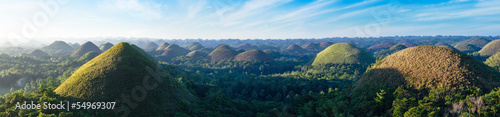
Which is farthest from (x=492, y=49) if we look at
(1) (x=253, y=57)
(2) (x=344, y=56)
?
(1) (x=253, y=57)

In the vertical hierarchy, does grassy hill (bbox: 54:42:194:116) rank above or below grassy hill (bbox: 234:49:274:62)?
above

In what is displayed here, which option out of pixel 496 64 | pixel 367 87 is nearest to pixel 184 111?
pixel 367 87

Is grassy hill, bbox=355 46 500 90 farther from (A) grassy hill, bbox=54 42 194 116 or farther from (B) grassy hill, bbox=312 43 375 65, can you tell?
(B) grassy hill, bbox=312 43 375 65

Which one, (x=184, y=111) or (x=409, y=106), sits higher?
(x=409, y=106)

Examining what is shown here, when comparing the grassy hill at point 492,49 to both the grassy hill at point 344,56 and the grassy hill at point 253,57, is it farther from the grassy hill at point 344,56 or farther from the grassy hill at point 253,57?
the grassy hill at point 253,57

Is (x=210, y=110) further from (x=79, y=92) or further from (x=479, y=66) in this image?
(x=479, y=66)

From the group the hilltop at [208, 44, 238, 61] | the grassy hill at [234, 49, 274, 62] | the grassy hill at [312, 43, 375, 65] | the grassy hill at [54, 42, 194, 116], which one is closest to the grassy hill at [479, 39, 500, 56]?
the grassy hill at [312, 43, 375, 65]

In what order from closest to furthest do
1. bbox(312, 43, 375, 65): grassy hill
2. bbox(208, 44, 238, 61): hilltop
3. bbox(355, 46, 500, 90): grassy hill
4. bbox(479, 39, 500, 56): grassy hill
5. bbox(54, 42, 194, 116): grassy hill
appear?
bbox(355, 46, 500, 90): grassy hill
bbox(54, 42, 194, 116): grassy hill
bbox(312, 43, 375, 65): grassy hill
bbox(479, 39, 500, 56): grassy hill
bbox(208, 44, 238, 61): hilltop

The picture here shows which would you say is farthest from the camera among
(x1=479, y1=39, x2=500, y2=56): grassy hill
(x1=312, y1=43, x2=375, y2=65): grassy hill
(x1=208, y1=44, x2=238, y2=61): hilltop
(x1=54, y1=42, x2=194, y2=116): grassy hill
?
(x1=208, y1=44, x2=238, y2=61): hilltop
